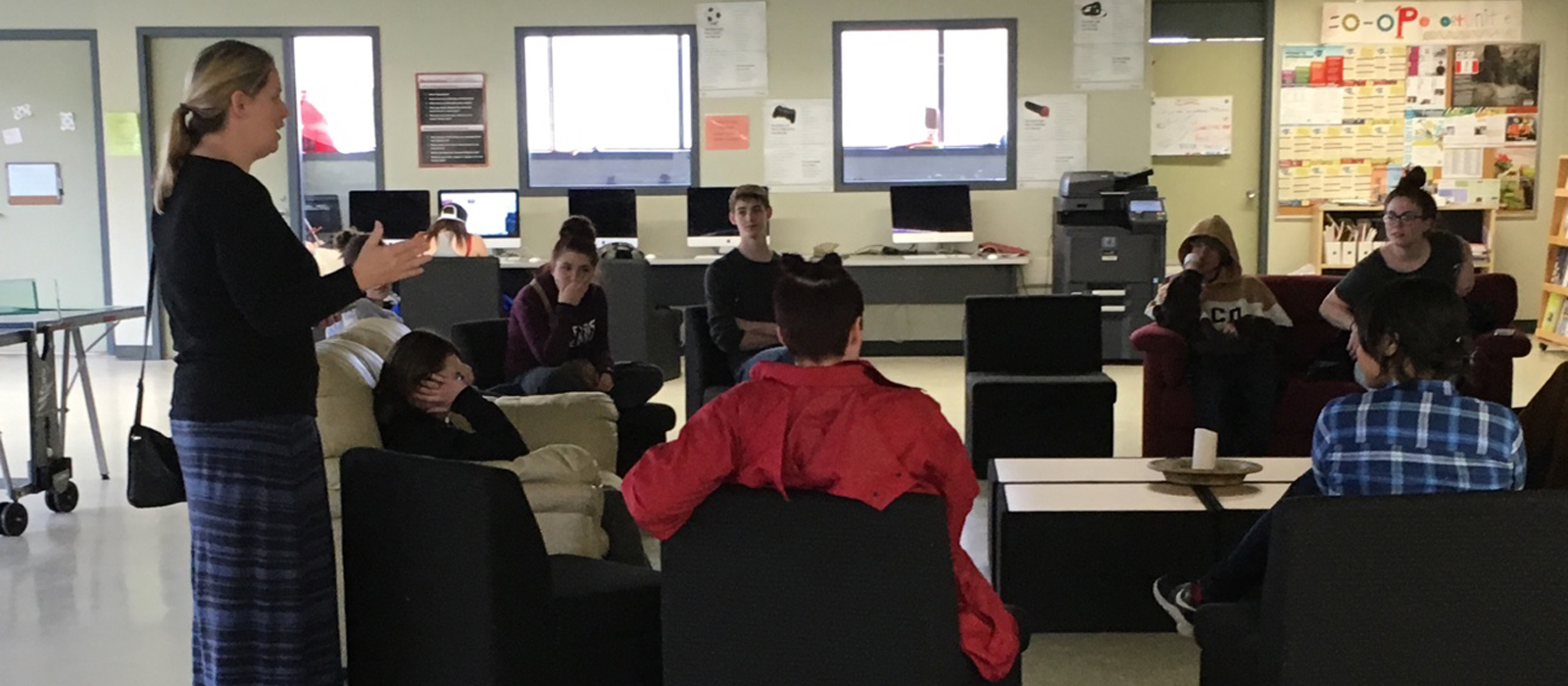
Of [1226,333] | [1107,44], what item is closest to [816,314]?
[1226,333]

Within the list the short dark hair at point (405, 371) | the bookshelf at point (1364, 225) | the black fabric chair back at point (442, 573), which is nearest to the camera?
the black fabric chair back at point (442, 573)

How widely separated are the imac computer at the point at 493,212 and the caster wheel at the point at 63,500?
4.10 metres

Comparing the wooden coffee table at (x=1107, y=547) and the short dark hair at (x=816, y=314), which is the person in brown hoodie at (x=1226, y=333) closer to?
the wooden coffee table at (x=1107, y=547)

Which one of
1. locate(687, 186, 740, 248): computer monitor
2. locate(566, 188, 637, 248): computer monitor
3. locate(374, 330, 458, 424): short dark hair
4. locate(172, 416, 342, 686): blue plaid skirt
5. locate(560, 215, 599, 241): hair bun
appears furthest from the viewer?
locate(566, 188, 637, 248): computer monitor

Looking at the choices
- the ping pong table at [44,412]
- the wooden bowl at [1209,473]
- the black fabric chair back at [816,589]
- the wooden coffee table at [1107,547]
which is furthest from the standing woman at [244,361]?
the ping pong table at [44,412]

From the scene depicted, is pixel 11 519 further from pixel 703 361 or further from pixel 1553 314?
pixel 1553 314

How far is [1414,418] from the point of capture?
2303 mm

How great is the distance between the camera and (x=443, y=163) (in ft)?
30.5

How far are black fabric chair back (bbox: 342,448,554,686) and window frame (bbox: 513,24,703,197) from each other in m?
6.91

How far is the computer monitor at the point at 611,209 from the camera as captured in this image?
8961 mm

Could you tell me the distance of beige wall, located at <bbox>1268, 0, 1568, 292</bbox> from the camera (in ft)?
32.2

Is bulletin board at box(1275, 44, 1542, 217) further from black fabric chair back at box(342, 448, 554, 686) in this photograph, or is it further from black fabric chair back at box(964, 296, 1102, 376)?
black fabric chair back at box(342, 448, 554, 686)

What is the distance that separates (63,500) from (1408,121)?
27.6 feet

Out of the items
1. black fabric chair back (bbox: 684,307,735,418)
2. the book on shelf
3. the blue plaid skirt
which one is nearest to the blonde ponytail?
the blue plaid skirt
